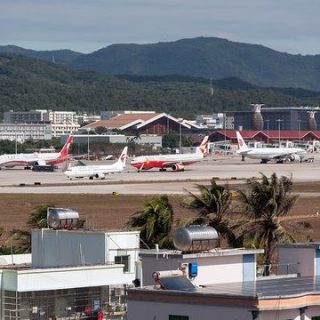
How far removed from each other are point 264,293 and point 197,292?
1476mm

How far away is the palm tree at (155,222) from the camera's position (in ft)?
160

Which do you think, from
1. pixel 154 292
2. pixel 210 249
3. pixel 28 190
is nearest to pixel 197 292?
pixel 154 292

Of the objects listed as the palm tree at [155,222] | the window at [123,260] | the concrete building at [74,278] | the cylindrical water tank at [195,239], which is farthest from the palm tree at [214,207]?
the cylindrical water tank at [195,239]

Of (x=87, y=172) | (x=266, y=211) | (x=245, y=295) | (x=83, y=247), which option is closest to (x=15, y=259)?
(x=83, y=247)

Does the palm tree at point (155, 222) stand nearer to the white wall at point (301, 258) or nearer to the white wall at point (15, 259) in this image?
the white wall at point (15, 259)

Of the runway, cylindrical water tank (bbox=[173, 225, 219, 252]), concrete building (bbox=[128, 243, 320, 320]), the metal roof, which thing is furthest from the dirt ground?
concrete building (bbox=[128, 243, 320, 320])

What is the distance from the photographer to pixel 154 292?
26906 mm

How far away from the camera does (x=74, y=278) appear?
3356 centimetres

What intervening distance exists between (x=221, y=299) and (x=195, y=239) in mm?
4296

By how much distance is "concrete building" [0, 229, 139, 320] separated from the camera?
3281 cm

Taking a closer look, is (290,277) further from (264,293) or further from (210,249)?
(264,293)

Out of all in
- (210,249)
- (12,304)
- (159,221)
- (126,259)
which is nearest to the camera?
(210,249)

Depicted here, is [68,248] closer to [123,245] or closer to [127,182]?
[123,245]

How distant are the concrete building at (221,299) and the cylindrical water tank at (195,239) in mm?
261
